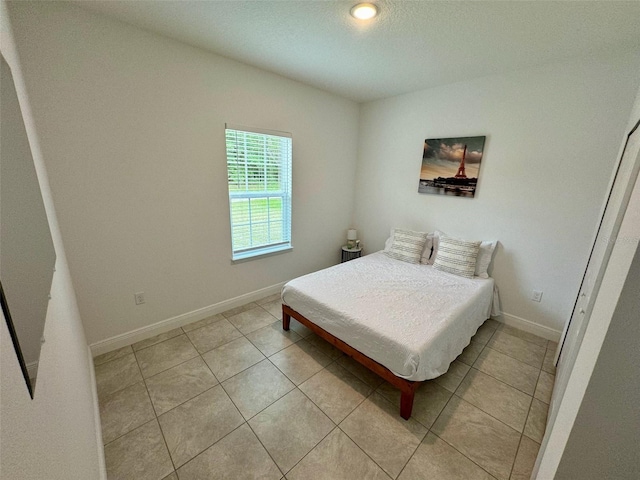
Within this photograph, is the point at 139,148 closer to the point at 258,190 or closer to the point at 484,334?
the point at 258,190

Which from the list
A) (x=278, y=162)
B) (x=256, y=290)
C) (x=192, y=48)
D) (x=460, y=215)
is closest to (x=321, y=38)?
(x=192, y=48)

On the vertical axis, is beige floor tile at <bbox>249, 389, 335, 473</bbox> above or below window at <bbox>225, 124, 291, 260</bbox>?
below

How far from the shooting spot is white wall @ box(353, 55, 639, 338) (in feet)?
6.88

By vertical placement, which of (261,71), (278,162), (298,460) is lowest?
(298,460)

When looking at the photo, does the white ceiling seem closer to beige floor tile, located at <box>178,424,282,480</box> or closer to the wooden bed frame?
the wooden bed frame

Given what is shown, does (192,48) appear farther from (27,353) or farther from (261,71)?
(27,353)

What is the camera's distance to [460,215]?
2926 millimetres

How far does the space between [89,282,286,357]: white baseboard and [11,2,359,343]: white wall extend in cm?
5

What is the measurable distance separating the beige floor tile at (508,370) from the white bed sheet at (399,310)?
0.78ft

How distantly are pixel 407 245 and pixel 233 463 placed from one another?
102 inches

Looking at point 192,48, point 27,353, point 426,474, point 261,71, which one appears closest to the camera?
point 27,353

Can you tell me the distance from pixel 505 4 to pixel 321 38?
1.19 m

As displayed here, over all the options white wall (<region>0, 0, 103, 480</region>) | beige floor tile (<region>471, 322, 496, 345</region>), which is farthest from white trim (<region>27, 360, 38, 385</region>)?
beige floor tile (<region>471, 322, 496, 345</region>)

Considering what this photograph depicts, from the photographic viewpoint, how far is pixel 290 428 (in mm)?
1581
